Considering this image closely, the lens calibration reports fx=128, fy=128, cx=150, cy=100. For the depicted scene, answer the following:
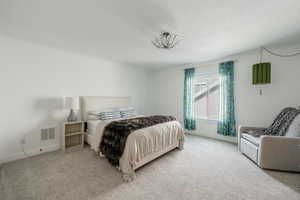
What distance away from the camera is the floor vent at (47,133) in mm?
2904

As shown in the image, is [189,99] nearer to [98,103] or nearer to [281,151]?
[281,151]

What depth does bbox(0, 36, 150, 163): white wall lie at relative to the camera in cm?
249

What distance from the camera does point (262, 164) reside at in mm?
2264

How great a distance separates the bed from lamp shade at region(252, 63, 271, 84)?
2167mm

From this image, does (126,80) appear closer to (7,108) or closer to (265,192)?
(7,108)

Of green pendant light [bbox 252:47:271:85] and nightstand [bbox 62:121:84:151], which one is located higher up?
green pendant light [bbox 252:47:271:85]

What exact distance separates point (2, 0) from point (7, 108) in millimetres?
1927

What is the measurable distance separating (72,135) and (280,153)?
4.22 metres

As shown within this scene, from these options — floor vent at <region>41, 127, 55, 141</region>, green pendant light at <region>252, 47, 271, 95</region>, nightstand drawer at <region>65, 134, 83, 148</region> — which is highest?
green pendant light at <region>252, 47, 271, 95</region>

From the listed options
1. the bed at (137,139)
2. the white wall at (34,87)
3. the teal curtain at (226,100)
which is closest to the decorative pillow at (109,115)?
the bed at (137,139)

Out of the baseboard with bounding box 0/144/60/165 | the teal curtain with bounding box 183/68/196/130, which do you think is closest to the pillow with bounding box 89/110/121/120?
the baseboard with bounding box 0/144/60/165

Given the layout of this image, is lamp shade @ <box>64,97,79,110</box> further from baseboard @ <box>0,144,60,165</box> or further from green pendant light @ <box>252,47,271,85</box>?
green pendant light @ <box>252,47,271,85</box>

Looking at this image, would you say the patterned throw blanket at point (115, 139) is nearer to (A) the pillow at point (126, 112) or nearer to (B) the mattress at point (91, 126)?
(B) the mattress at point (91, 126)

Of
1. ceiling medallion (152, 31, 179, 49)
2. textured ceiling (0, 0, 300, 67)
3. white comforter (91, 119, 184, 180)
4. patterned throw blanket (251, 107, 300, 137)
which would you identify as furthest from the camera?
patterned throw blanket (251, 107, 300, 137)
